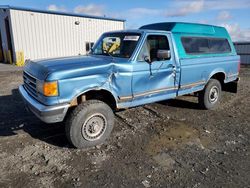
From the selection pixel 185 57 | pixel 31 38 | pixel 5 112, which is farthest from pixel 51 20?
pixel 185 57

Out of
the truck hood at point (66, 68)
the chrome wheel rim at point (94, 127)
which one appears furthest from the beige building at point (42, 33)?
the chrome wheel rim at point (94, 127)

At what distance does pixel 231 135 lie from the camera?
194 inches

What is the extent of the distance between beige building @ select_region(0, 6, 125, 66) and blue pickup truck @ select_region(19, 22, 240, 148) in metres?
14.7

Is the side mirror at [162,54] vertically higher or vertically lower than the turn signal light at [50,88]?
higher

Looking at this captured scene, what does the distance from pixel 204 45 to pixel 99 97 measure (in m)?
3.39

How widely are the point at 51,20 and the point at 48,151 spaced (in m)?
17.5

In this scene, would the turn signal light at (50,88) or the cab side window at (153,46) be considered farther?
the cab side window at (153,46)

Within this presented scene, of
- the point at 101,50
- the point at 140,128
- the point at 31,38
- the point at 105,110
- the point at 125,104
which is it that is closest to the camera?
the point at 105,110

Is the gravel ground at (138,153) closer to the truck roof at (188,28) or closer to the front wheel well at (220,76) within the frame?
the front wheel well at (220,76)

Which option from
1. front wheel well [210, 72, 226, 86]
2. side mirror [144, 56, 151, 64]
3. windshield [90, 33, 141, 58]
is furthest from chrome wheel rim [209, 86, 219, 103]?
windshield [90, 33, 141, 58]

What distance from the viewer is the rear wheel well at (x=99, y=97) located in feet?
14.0

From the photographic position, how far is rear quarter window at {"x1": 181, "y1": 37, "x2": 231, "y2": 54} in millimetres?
5750

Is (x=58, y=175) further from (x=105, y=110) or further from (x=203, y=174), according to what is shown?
(x=203, y=174)

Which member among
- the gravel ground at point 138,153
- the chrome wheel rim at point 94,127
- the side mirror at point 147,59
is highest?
the side mirror at point 147,59
